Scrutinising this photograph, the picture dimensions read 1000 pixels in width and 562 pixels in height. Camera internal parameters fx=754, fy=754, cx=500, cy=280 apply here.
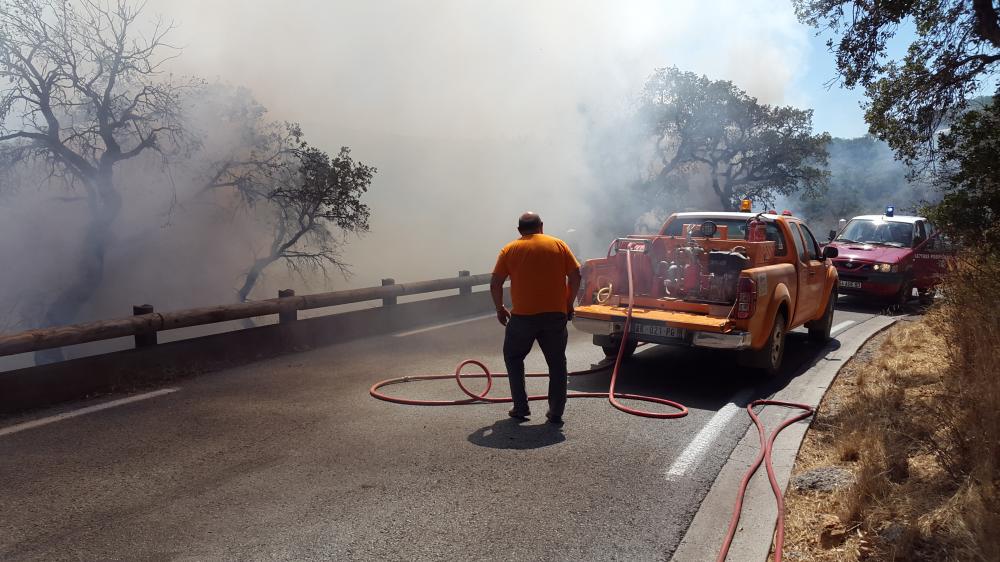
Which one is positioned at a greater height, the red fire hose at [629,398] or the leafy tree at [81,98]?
the leafy tree at [81,98]

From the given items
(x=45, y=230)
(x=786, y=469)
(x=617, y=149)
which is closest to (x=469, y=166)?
(x=617, y=149)

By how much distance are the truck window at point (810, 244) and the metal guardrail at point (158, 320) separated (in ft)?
18.4

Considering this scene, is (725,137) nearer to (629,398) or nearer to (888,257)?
(888,257)

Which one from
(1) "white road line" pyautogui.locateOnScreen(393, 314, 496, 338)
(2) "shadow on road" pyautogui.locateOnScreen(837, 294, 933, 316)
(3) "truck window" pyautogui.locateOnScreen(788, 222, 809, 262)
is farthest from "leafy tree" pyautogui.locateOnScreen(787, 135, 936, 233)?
(3) "truck window" pyautogui.locateOnScreen(788, 222, 809, 262)

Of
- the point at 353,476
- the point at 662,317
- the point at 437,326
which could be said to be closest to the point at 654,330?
the point at 662,317

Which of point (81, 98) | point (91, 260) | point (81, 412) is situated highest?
point (81, 98)

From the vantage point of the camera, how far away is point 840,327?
1091cm

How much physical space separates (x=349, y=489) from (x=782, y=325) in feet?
16.4

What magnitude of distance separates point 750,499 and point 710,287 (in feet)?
11.8

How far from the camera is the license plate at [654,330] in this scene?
691 centimetres

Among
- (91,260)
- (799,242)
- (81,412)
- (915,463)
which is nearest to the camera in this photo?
(915,463)

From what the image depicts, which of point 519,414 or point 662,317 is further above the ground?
point 662,317

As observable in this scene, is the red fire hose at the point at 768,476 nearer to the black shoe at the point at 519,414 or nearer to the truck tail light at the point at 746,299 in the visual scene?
the truck tail light at the point at 746,299

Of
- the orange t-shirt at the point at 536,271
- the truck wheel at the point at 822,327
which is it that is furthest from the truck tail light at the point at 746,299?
the truck wheel at the point at 822,327
